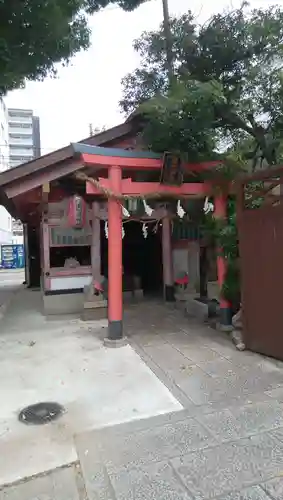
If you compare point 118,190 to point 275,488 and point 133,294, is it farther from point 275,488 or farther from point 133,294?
point 133,294

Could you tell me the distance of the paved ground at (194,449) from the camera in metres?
2.58

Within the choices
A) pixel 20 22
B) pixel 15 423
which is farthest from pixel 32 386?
pixel 20 22

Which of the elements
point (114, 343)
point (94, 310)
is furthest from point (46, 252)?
point (114, 343)

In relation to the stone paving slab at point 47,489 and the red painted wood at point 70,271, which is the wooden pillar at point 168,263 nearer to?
the red painted wood at point 70,271

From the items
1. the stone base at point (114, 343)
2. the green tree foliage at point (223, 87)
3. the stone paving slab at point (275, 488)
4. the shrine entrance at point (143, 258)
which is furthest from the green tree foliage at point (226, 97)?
the shrine entrance at point (143, 258)

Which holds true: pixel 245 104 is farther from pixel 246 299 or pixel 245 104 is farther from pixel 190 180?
pixel 246 299

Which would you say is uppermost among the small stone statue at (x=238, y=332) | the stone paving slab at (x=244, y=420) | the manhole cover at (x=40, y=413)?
the small stone statue at (x=238, y=332)

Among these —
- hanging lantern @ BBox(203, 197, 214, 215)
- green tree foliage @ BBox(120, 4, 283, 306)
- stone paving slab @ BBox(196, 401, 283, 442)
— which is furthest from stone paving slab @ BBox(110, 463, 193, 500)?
hanging lantern @ BBox(203, 197, 214, 215)

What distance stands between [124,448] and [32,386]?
1.88 metres

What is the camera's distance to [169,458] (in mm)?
2914

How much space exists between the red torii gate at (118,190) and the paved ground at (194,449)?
1650mm

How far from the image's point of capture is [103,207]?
828cm

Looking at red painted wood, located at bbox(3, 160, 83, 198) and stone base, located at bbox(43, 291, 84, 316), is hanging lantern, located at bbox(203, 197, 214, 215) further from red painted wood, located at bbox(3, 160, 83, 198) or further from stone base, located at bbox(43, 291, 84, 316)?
stone base, located at bbox(43, 291, 84, 316)

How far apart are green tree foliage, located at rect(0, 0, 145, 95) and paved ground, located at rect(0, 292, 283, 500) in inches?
206
